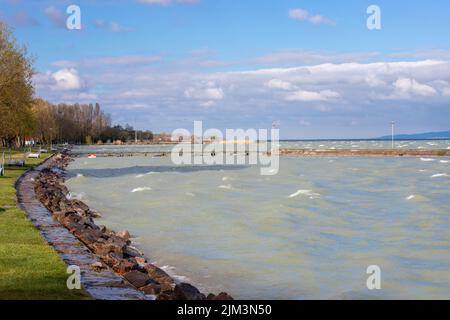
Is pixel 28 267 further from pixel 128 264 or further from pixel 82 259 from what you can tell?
pixel 128 264

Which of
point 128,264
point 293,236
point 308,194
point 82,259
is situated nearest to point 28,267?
point 82,259

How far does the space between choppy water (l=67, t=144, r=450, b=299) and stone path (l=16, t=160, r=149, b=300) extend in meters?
2.52

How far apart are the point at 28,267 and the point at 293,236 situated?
11381 mm

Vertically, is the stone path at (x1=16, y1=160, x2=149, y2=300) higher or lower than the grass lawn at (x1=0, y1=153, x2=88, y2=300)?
lower

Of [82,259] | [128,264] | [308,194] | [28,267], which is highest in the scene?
[28,267]

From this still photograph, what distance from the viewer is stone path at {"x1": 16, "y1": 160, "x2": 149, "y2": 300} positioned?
1029cm

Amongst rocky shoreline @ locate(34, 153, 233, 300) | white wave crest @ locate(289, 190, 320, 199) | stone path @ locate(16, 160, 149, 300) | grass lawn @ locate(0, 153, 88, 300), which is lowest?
white wave crest @ locate(289, 190, 320, 199)

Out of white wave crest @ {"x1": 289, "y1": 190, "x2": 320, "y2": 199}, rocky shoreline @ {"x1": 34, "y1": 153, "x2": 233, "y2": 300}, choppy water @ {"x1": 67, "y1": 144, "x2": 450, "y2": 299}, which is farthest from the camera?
white wave crest @ {"x1": 289, "y1": 190, "x2": 320, "y2": 199}

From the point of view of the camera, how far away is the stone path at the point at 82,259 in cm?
1029

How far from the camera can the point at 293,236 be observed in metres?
21.1

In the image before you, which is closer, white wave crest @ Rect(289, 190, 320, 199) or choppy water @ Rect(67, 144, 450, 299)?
choppy water @ Rect(67, 144, 450, 299)

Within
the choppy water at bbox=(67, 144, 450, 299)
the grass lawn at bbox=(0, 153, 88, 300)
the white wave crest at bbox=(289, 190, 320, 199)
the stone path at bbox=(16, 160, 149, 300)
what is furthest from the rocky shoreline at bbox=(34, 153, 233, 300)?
the white wave crest at bbox=(289, 190, 320, 199)

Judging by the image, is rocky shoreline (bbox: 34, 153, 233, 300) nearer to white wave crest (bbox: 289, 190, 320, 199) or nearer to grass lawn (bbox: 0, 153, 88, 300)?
grass lawn (bbox: 0, 153, 88, 300)

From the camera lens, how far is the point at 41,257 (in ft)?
41.3
